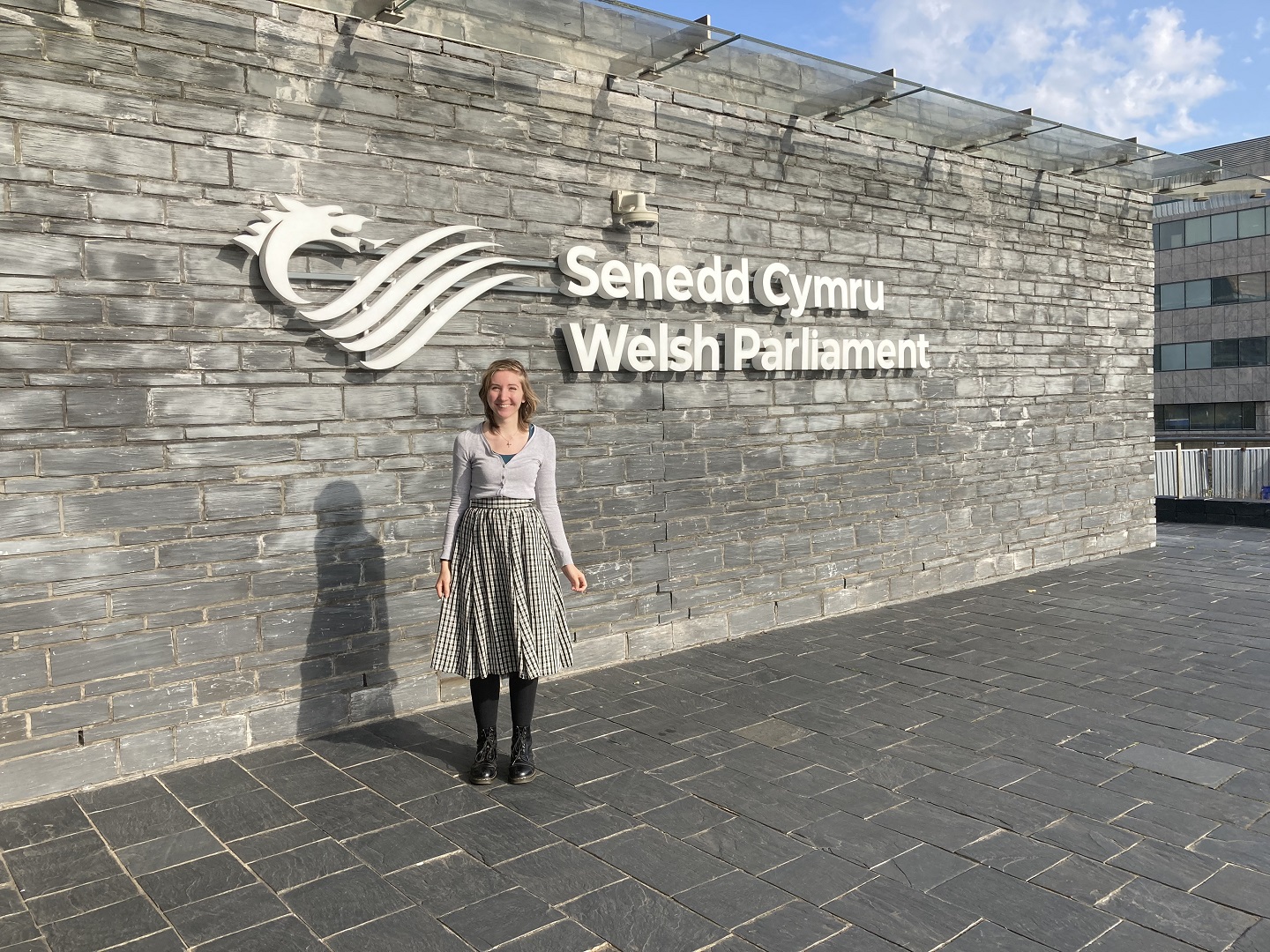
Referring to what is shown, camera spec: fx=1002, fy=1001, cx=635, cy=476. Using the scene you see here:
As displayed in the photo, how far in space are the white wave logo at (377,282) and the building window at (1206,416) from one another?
41414 mm

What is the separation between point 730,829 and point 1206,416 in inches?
1688

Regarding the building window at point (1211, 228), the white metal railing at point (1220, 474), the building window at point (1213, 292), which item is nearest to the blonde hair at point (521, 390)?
the white metal railing at point (1220, 474)

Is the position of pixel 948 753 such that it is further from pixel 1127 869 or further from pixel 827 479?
pixel 827 479

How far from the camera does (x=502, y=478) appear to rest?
4.14 metres

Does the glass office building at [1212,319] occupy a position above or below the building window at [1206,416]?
above

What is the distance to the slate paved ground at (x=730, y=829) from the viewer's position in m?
2.99

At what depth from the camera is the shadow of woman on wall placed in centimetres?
487

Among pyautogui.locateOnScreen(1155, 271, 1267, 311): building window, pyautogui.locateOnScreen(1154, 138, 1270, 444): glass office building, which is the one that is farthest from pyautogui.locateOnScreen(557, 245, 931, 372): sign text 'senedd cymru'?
pyautogui.locateOnScreen(1155, 271, 1267, 311): building window

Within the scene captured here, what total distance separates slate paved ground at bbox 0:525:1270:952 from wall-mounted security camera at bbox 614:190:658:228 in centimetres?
268

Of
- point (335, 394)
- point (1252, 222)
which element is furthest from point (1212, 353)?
point (335, 394)

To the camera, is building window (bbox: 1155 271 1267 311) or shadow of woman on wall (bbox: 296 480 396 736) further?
building window (bbox: 1155 271 1267 311)

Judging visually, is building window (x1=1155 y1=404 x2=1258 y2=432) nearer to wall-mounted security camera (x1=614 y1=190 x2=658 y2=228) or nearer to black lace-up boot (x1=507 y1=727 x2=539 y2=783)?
wall-mounted security camera (x1=614 y1=190 x2=658 y2=228)

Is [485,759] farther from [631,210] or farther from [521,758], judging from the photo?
[631,210]

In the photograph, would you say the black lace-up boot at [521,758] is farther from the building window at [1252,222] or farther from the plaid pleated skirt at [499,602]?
the building window at [1252,222]
